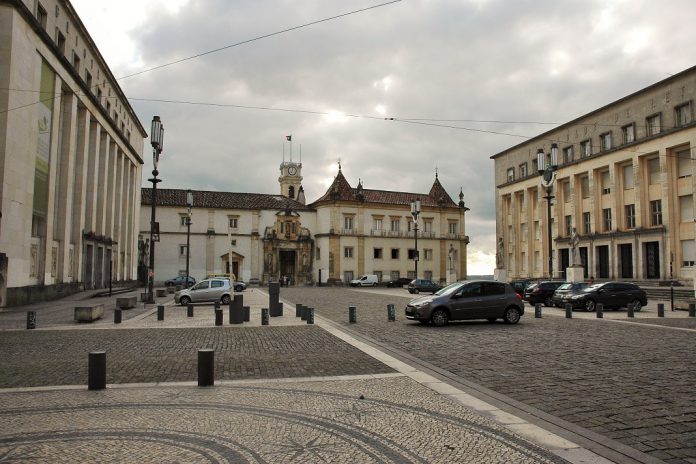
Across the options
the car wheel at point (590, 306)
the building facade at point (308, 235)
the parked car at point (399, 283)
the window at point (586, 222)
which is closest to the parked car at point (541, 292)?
the car wheel at point (590, 306)

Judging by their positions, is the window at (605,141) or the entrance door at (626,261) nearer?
the entrance door at (626,261)

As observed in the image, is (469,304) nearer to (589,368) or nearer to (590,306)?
(589,368)

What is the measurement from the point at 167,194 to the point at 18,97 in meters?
45.3

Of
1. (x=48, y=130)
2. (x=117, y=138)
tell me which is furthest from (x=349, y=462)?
(x=117, y=138)

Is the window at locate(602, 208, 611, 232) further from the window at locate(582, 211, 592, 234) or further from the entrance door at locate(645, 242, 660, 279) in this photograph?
the entrance door at locate(645, 242, 660, 279)

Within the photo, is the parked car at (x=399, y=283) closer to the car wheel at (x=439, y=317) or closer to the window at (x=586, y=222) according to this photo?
the window at (x=586, y=222)

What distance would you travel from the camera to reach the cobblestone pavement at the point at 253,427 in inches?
197

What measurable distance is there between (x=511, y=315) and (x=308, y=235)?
55785 millimetres

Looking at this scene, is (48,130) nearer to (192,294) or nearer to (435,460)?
(192,294)

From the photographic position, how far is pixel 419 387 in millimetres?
8133

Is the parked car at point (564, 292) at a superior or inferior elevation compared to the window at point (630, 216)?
inferior

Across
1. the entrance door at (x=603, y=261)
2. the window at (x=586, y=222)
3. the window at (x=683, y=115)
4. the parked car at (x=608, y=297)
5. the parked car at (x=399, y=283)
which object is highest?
the window at (x=683, y=115)

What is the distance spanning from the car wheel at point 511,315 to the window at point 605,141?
36.5m

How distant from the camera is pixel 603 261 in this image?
49.3 m
